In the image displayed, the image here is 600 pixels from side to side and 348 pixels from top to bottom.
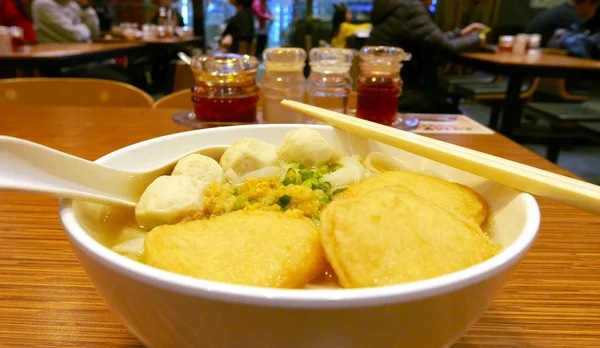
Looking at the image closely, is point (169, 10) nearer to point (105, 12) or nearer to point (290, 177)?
point (105, 12)

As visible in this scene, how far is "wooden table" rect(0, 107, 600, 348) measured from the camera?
56cm

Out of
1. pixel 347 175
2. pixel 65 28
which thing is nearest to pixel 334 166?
pixel 347 175

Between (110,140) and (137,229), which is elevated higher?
(137,229)

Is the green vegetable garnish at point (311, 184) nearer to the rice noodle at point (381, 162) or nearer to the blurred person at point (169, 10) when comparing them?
the rice noodle at point (381, 162)

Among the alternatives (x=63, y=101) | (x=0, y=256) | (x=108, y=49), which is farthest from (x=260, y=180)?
(x=108, y=49)

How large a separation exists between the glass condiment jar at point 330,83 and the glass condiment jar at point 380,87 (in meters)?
0.06

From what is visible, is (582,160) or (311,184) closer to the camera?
(311,184)

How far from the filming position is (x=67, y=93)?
2.24 meters

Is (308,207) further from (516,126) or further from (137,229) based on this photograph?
(516,126)

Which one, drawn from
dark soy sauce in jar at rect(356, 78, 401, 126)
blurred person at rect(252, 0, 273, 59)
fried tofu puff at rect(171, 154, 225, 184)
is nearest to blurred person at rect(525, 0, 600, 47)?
blurred person at rect(252, 0, 273, 59)

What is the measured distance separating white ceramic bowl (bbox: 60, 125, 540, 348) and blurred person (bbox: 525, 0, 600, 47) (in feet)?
21.0

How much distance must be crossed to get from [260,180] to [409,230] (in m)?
0.29

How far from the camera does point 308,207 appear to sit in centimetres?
58

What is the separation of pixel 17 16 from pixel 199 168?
654 cm
